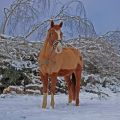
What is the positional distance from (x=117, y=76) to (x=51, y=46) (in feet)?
26.2

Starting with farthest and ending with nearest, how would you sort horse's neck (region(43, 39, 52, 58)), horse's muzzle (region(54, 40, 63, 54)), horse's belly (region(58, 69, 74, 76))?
horse's belly (region(58, 69, 74, 76)) → horse's neck (region(43, 39, 52, 58)) → horse's muzzle (region(54, 40, 63, 54))

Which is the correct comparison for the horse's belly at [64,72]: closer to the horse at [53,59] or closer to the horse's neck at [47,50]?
the horse at [53,59]

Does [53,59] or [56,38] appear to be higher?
[56,38]

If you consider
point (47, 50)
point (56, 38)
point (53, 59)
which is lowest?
point (53, 59)

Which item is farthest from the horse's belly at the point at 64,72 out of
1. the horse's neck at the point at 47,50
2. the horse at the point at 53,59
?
the horse's neck at the point at 47,50

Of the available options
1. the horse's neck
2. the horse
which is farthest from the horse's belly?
the horse's neck

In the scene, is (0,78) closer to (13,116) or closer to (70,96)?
(70,96)

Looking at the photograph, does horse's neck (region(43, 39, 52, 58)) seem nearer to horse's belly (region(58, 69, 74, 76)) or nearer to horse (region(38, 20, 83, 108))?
horse (region(38, 20, 83, 108))

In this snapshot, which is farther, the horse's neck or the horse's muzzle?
the horse's neck

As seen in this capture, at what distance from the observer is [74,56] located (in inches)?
317

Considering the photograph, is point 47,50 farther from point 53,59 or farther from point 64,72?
point 64,72

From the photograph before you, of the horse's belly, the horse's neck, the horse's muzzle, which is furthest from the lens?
the horse's belly

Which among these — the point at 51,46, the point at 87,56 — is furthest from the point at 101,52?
the point at 51,46

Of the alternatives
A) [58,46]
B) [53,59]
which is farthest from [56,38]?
[53,59]
